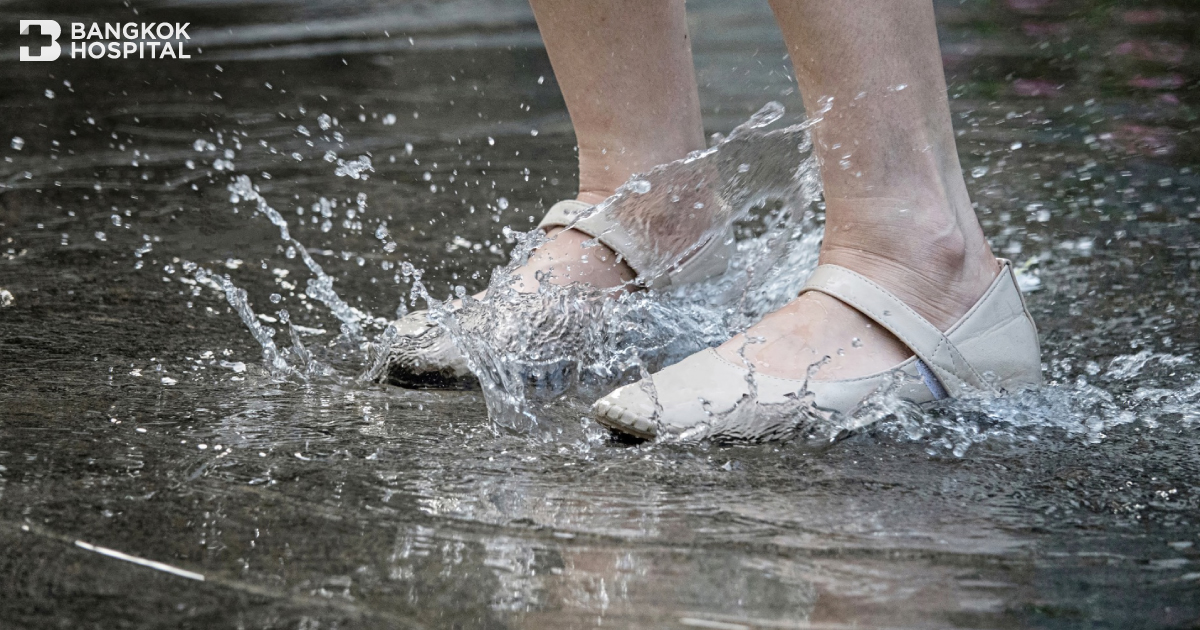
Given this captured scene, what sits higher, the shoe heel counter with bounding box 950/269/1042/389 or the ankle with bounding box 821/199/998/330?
the ankle with bounding box 821/199/998/330

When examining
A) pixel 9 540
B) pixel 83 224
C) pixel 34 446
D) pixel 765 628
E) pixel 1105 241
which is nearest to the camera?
pixel 765 628

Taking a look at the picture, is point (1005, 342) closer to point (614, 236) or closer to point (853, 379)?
point (853, 379)

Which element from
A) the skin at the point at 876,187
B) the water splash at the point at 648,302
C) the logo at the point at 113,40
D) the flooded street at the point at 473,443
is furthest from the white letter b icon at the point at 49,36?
the skin at the point at 876,187

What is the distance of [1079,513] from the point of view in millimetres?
900

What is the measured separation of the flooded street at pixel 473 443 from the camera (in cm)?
77

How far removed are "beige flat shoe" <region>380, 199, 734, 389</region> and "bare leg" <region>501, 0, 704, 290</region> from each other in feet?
0.07

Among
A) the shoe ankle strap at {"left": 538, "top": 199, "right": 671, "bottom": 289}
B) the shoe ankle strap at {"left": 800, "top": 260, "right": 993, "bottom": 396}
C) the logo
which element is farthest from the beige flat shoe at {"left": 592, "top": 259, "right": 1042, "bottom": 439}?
the logo

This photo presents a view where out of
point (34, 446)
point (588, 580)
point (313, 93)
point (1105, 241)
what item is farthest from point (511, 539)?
point (313, 93)

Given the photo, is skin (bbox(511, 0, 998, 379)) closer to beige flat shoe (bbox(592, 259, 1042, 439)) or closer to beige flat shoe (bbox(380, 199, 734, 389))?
beige flat shoe (bbox(592, 259, 1042, 439))

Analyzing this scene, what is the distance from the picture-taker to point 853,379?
3.60 feet

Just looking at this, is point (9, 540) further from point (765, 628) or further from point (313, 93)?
point (313, 93)

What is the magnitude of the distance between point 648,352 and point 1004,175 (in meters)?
1.06

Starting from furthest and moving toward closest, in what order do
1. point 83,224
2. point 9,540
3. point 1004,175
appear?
1. point 1004,175
2. point 83,224
3. point 9,540

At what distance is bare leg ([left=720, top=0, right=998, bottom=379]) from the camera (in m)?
1.10
